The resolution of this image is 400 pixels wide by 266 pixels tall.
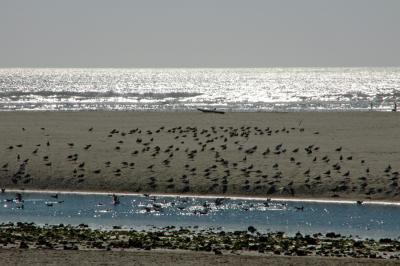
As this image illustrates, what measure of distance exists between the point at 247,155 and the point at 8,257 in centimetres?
1992

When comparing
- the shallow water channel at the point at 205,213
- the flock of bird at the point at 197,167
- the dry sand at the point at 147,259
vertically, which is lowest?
the shallow water channel at the point at 205,213

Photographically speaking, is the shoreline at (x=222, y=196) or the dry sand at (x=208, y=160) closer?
the shoreline at (x=222, y=196)

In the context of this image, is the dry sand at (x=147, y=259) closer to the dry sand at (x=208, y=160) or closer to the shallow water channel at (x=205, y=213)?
the shallow water channel at (x=205, y=213)

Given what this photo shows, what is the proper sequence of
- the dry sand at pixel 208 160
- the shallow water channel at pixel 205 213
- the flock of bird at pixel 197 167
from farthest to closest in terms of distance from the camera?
the dry sand at pixel 208 160, the flock of bird at pixel 197 167, the shallow water channel at pixel 205 213

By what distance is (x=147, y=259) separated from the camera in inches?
752

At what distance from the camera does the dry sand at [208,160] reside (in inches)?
1271

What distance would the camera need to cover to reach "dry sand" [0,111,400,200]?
3228cm

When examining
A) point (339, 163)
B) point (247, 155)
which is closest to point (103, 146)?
point (247, 155)

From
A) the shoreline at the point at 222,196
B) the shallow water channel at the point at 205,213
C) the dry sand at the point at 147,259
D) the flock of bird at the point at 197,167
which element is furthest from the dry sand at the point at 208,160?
the dry sand at the point at 147,259

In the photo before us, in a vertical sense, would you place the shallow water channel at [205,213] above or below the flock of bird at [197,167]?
below

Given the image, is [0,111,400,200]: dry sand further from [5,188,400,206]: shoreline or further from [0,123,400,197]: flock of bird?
[5,188,400,206]: shoreline

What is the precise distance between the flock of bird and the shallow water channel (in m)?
1.73

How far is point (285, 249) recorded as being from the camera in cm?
2061

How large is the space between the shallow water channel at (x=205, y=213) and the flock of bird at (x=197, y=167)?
5.69 feet
